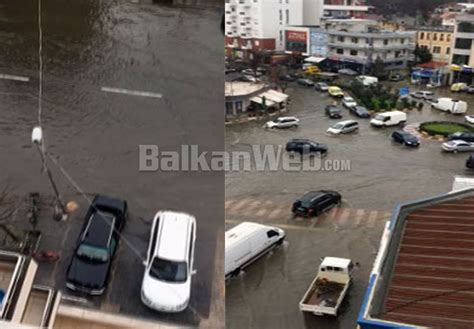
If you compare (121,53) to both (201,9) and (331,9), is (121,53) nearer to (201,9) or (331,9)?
(201,9)

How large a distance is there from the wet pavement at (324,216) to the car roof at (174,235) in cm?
82

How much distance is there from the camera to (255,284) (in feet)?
6.47

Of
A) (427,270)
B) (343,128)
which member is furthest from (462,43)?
(427,270)

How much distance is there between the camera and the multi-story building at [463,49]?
614 cm

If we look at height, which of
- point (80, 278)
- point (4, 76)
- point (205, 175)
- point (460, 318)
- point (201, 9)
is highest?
point (201, 9)

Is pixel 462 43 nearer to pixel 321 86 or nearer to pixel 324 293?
pixel 321 86

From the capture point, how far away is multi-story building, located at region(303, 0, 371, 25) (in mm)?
8562

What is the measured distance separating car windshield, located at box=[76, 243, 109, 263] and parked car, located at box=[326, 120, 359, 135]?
132 inches

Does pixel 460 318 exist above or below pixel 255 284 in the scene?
above

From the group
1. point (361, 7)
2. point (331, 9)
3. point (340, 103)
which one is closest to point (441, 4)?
point (361, 7)

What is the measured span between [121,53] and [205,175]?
1.01ft

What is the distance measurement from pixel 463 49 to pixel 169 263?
20.8 ft

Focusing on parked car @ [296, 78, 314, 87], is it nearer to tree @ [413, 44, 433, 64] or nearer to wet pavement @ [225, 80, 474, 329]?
wet pavement @ [225, 80, 474, 329]

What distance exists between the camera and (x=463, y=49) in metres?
6.32
